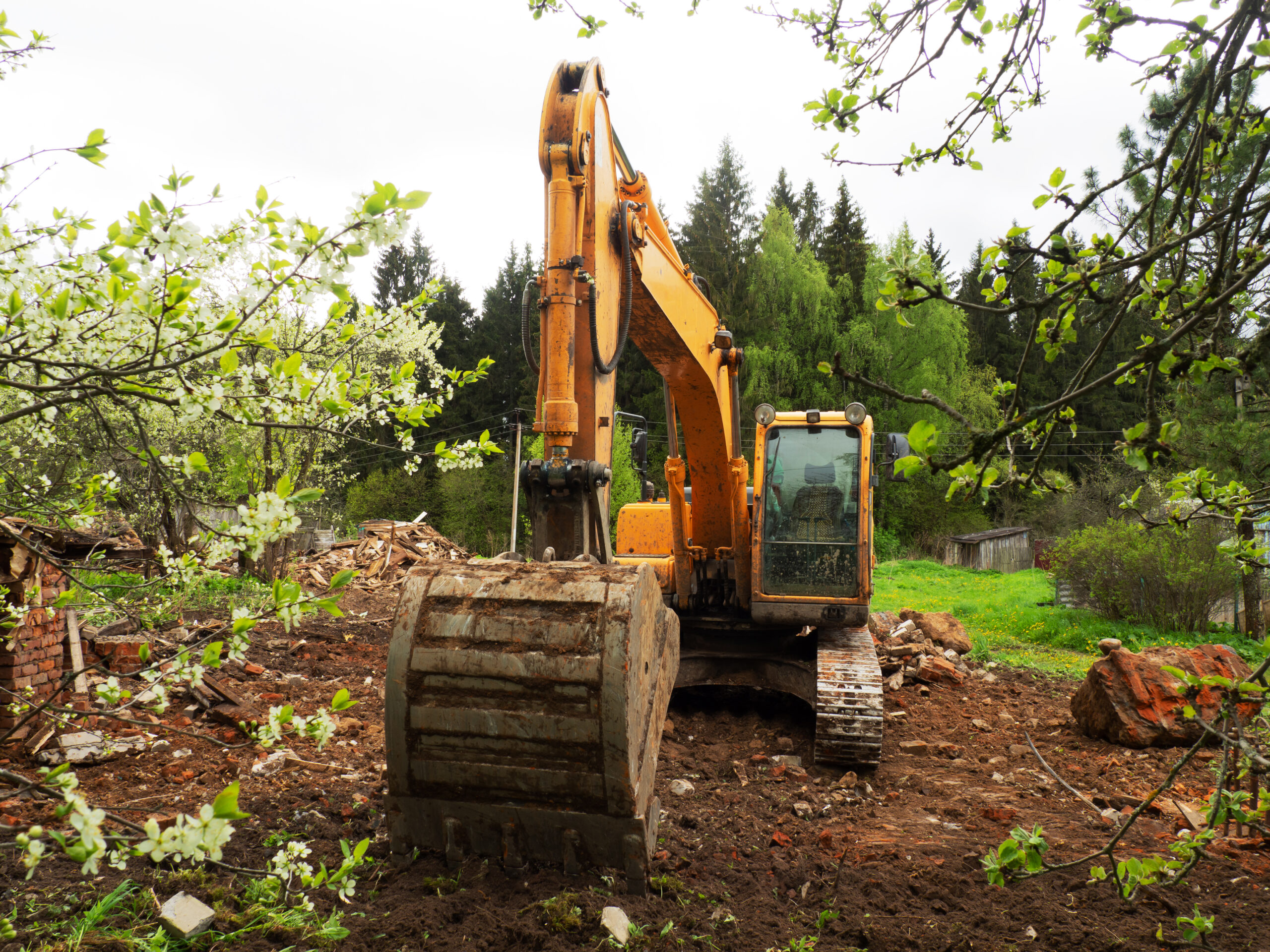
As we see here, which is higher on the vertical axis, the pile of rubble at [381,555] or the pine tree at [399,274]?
the pine tree at [399,274]

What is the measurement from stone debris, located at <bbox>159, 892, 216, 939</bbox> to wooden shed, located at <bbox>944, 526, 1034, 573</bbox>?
28.2 metres

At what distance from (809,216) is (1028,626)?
2511 cm

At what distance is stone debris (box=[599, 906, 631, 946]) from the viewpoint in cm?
296

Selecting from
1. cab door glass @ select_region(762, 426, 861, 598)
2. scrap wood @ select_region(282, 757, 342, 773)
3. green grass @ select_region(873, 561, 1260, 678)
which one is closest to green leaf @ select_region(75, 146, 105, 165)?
scrap wood @ select_region(282, 757, 342, 773)

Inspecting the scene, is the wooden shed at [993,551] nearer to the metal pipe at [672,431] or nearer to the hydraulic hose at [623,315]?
the metal pipe at [672,431]

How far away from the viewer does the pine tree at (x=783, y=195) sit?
34875mm

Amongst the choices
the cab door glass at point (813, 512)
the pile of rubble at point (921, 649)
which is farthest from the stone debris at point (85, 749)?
the pile of rubble at point (921, 649)

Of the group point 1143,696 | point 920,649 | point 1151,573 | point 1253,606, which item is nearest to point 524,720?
point 1143,696

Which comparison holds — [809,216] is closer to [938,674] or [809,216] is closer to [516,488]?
[938,674]

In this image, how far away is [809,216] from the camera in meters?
34.7

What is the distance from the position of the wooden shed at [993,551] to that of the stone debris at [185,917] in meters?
28.2

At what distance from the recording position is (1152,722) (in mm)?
6098

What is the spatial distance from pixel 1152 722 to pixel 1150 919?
130 inches

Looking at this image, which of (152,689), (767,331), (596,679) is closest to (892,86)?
(596,679)
